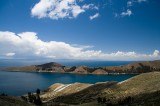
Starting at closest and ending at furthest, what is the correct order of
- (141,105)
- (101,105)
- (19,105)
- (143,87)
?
(19,105) < (141,105) < (101,105) < (143,87)

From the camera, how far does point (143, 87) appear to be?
359ft

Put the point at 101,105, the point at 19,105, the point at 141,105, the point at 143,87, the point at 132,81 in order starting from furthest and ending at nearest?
the point at 132,81 < the point at 143,87 < the point at 101,105 < the point at 141,105 < the point at 19,105

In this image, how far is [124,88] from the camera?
115m

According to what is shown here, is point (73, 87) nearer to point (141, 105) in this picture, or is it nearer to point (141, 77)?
point (141, 77)

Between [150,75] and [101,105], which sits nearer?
[101,105]

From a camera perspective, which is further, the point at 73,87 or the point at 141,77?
the point at 73,87

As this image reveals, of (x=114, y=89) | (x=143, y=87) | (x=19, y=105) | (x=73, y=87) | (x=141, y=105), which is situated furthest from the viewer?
(x=73, y=87)

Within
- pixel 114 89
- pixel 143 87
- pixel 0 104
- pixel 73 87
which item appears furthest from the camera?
pixel 73 87

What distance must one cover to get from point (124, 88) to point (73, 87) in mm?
55587

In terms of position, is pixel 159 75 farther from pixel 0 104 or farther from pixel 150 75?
pixel 0 104

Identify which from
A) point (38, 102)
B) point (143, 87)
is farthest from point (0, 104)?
point (143, 87)

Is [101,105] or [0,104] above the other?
[0,104]

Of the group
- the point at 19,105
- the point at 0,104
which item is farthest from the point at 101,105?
the point at 0,104

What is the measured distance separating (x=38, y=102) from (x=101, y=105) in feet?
61.4
